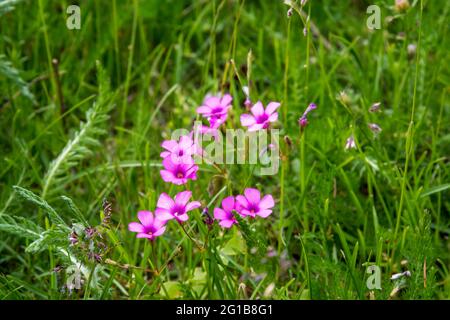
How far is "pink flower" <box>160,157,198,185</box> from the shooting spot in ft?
4.86

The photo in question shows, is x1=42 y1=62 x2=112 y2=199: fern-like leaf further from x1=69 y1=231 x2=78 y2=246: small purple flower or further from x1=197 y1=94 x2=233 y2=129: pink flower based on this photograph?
x1=69 y1=231 x2=78 y2=246: small purple flower

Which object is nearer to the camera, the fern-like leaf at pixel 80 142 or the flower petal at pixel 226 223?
the flower petal at pixel 226 223

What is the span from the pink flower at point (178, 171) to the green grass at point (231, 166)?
129 mm

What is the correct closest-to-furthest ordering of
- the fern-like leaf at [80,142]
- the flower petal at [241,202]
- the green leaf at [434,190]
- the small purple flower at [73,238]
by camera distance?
the small purple flower at [73,238], the flower petal at [241,202], the green leaf at [434,190], the fern-like leaf at [80,142]

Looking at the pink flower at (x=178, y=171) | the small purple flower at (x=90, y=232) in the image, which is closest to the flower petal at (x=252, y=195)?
the pink flower at (x=178, y=171)

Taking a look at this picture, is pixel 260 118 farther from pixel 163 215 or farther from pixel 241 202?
pixel 163 215

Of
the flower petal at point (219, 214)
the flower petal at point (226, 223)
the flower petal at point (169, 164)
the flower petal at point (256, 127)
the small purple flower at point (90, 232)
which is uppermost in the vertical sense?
the flower petal at point (256, 127)

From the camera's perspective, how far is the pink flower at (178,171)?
4.86ft

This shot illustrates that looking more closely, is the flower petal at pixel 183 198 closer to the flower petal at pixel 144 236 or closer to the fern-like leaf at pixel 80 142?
the flower petal at pixel 144 236

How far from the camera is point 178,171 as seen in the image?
1512 mm

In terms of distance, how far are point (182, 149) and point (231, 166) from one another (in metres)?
0.38

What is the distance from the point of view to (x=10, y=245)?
1.92m
